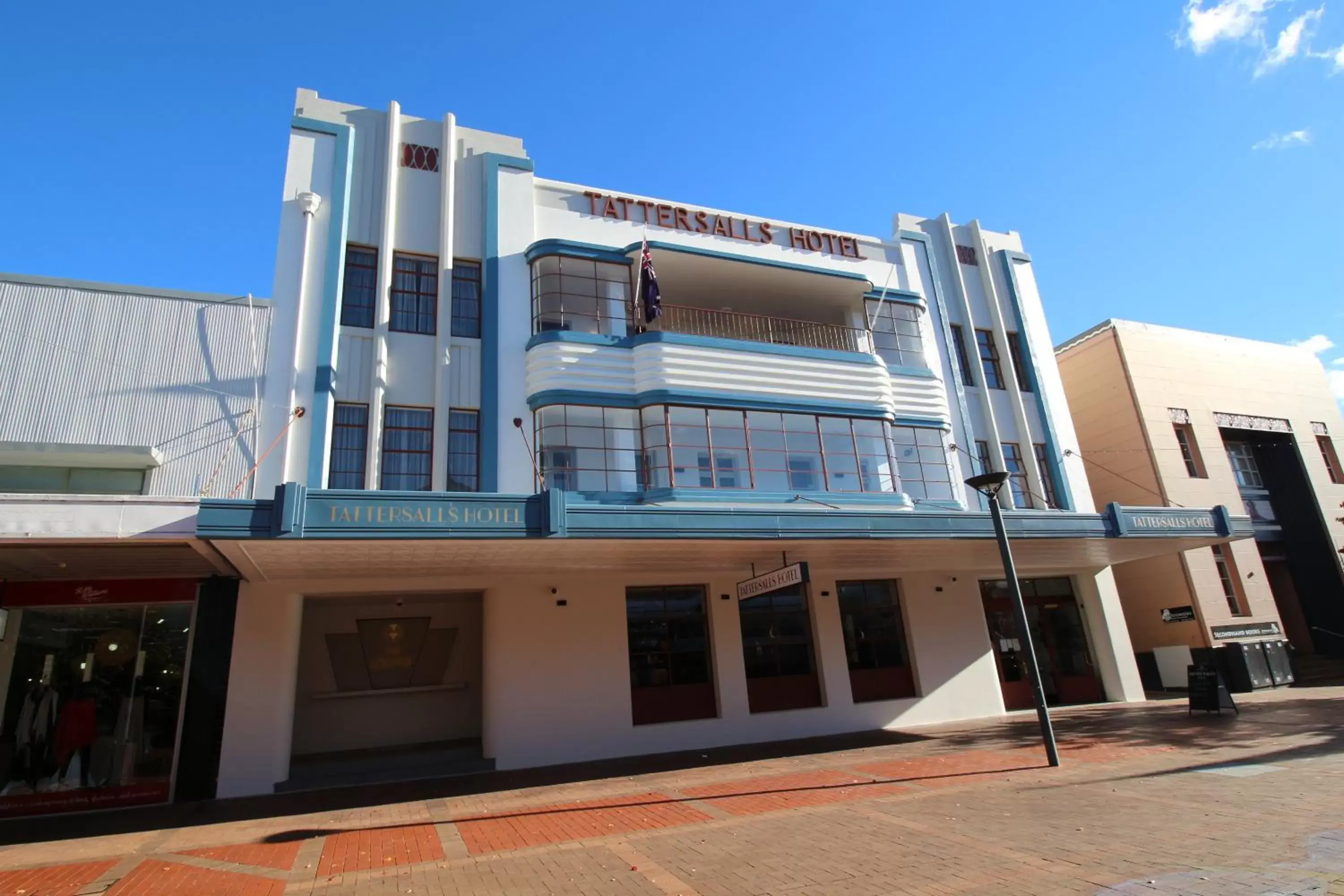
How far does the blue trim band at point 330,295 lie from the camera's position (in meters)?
13.0

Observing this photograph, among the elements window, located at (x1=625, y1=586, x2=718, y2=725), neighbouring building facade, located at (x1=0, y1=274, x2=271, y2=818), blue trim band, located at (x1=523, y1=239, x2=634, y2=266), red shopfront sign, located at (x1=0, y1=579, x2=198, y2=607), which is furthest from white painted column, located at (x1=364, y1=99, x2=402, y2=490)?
window, located at (x1=625, y1=586, x2=718, y2=725)

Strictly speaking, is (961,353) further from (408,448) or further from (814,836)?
(814,836)

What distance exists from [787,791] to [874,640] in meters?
7.46

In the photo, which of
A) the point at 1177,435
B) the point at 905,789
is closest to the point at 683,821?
the point at 905,789

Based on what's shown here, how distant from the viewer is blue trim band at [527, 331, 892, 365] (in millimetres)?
14695

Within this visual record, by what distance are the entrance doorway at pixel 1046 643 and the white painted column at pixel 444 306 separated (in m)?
13.2

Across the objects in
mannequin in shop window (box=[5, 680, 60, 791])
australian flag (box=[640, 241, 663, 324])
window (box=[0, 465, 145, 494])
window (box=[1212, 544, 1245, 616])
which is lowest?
mannequin in shop window (box=[5, 680, 60, 791])

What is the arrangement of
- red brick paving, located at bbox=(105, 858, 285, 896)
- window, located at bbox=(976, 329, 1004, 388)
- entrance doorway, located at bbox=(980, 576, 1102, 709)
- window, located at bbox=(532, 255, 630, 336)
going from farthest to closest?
window, located at bbox=(976, 329, 1004, 388) → entrance doorway, located at bbox=(980, 576, 1102, 709) → window, located at bbox=(532, 255, 630, 336) → red brick paving, located at bbox=(105, 858, 285, 896)

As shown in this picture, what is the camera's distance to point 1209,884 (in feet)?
17.9

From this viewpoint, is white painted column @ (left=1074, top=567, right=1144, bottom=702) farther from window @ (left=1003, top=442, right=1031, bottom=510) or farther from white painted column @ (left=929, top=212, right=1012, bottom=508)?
white painted column @ (left=929, top=212, right=1012, bottom=508)

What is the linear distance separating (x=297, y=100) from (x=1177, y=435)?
26.0 m

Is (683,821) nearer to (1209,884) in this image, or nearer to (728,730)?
(1209,884)

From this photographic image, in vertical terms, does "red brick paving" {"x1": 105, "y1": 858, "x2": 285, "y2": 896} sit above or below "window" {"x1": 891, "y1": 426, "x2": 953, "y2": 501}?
below

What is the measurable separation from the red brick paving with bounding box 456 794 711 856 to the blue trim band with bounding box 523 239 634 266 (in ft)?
34.8
